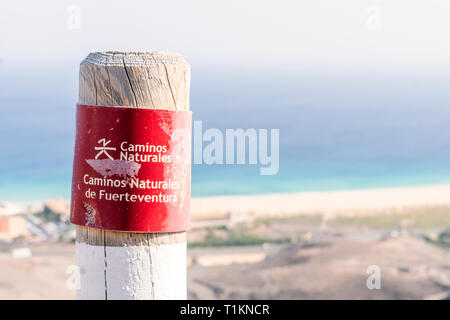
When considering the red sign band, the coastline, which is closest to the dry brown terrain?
the coastline

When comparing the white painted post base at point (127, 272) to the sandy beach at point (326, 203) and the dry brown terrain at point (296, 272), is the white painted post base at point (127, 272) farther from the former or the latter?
the sandy beach at point (326, 203)

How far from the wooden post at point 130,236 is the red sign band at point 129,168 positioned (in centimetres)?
4

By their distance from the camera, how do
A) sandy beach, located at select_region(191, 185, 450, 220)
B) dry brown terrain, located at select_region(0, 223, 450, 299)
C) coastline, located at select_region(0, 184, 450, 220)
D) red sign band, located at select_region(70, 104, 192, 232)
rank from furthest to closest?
sandy beach, located at select_region(191, 185, 450, 220)
coastline, located at select_region(0, 184, 450, 220)
dry brown terrain, located at select_region(0, 223, 450, 299)
red sign band, located at select_region(70, 104, 192, 232)

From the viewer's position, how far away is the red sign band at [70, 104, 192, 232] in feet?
6.73

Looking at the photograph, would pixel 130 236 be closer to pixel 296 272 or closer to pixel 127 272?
pixel 127 272

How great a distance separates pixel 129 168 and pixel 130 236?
0.68 ft

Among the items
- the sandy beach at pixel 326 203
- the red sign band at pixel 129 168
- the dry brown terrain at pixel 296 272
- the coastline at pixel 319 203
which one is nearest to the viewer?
the red sign band at pixel 129 168

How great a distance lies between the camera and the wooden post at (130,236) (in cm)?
211

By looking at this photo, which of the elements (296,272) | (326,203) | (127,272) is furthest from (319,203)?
(127,272)

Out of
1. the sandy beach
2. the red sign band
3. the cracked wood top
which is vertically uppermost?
the cracked wood top

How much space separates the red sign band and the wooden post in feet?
0.14

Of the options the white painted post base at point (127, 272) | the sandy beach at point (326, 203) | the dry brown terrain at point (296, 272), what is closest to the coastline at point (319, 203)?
the sandy beach at point (326, 203)

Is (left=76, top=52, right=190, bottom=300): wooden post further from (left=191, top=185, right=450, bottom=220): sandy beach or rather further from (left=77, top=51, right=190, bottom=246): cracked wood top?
(left=191, top=185, right=450, bottom=220): sandy beach
